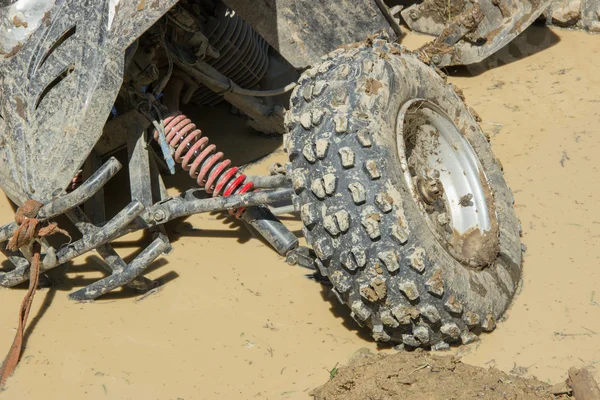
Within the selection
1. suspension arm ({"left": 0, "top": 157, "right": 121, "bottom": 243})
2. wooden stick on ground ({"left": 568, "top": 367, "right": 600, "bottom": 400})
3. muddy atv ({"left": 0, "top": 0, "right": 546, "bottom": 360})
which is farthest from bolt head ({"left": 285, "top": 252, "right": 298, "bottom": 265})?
wooden stick on ground ({"left": 568, "top": 367, "right": 600, "bottom": 400})

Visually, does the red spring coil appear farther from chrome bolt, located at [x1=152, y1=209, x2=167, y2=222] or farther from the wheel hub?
the wheel hub

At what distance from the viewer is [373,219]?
3119 mm

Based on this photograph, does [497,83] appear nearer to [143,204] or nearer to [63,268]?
[143,204]

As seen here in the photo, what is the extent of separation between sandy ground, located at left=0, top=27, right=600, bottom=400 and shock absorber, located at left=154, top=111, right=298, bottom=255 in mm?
161

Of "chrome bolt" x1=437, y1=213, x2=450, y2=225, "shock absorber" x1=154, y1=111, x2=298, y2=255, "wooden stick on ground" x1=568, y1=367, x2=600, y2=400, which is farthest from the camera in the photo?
"shock absorber" x1=154, y1=111, x2=298, y2=255

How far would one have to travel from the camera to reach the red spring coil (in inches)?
160

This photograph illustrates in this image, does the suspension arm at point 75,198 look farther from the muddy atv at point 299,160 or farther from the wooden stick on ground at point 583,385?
the wooden stick on ground at point 583,385

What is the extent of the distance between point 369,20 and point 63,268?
7.87ft

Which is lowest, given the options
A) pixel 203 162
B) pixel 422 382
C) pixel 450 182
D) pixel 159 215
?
pixel 422 382

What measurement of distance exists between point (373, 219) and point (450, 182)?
104cm

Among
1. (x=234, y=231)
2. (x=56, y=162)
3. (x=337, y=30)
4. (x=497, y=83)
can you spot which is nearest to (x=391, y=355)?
(x=234, y=231)

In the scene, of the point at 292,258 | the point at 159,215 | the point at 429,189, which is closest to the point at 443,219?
the point at 429,189

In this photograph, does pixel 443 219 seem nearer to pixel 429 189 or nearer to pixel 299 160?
pixel 429 189

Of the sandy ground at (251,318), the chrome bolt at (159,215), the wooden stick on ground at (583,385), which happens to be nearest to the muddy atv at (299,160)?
the chrome bolt at (159,215)
